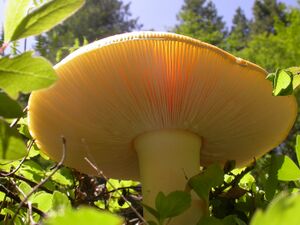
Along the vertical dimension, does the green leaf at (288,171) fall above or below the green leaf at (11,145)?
below

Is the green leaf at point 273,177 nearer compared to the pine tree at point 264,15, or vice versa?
the green leaf at point 273,177

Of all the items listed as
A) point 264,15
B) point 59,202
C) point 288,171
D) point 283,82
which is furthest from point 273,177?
point 264,15

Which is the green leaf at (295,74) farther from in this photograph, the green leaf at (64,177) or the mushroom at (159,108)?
the green leaf at (64,177)

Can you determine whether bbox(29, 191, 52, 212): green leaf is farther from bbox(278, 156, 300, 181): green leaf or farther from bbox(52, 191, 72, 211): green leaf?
bbox(278, 156, 300, 181): green leaf

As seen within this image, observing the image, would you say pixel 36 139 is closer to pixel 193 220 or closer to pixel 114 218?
pixel 193 220

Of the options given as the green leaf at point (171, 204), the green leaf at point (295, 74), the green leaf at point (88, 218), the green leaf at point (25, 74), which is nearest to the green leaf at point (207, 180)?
the green leaf at point (171, 204)

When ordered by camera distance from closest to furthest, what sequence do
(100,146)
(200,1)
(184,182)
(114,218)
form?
1. (114,218)
2. (184,182)
3. (100,146)
4. (200,1)

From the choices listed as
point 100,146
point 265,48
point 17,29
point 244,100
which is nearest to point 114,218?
point 17,29
